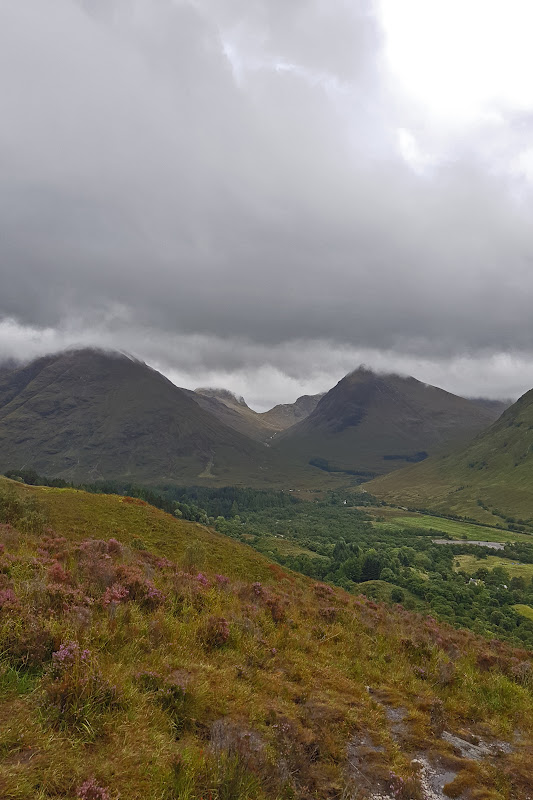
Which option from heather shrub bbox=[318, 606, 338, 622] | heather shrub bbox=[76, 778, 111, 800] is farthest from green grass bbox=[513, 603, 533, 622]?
heather shrub bbox=[76, 778, 111, 800]

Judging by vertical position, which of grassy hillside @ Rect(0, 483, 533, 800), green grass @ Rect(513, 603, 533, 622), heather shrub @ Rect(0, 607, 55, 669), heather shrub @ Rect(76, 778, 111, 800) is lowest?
green grass @ Rect(513, 603, 533, 622)

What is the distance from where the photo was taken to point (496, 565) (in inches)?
5231

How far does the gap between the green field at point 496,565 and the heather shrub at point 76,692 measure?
140779mm

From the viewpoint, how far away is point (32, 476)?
109312mm

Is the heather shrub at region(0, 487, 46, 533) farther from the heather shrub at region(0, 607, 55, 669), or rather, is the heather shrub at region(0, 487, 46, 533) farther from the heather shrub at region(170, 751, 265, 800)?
the heather shrub at region(170, 751, 265, 800)

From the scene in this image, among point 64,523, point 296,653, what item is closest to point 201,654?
point 296,653

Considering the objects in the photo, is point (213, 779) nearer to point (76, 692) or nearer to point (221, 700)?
point (221, 700)

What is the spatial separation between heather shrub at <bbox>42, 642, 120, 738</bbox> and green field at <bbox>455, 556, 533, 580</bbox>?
140779 millimetres

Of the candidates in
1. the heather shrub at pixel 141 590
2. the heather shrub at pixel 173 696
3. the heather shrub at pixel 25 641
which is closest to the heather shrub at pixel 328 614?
the heather shrub at pixel 141 590

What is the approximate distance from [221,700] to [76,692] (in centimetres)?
283

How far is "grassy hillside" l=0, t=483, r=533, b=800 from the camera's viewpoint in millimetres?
5473

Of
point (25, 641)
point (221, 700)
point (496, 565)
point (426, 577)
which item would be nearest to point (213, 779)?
point (221, 700)

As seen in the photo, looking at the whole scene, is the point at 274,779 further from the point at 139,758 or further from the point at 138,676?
the point at 138,676

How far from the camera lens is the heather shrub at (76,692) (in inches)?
232
